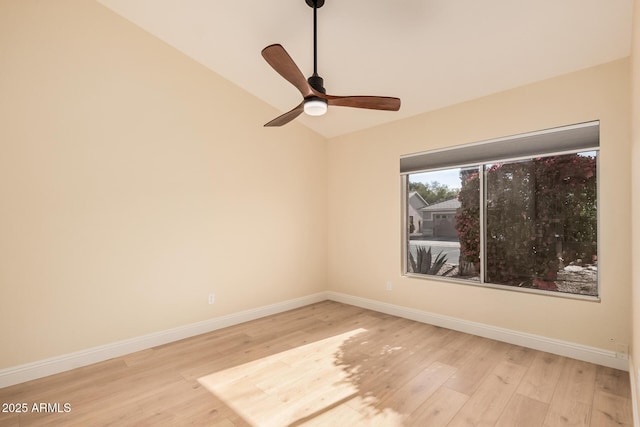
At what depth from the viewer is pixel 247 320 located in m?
3.94

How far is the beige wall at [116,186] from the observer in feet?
8.21

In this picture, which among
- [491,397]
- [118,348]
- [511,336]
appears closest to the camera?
[491,397]

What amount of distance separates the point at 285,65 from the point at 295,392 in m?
2.33

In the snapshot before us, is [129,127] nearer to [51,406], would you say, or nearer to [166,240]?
[166,240]

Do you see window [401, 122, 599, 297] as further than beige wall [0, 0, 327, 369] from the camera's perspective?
Yes

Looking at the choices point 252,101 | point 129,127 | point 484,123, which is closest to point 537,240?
point 484,123

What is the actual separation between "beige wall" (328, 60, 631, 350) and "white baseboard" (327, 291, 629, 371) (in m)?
0.06

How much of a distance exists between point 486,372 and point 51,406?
3.29 meters

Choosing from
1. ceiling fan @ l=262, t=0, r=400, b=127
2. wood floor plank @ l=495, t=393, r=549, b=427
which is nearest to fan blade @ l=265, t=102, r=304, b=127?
ceiling fan @ l=262, t=0, r=400, b=127

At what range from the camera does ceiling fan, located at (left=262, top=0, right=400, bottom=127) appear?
1.98 meters

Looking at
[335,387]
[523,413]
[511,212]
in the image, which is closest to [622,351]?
[523,413]

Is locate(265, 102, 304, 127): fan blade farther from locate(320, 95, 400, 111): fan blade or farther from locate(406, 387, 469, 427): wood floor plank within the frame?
locate(406, 387, 469, 427): wood floor plank

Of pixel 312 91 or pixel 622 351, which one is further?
pixel 622 351

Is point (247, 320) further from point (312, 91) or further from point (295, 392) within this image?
point (312, 91)
